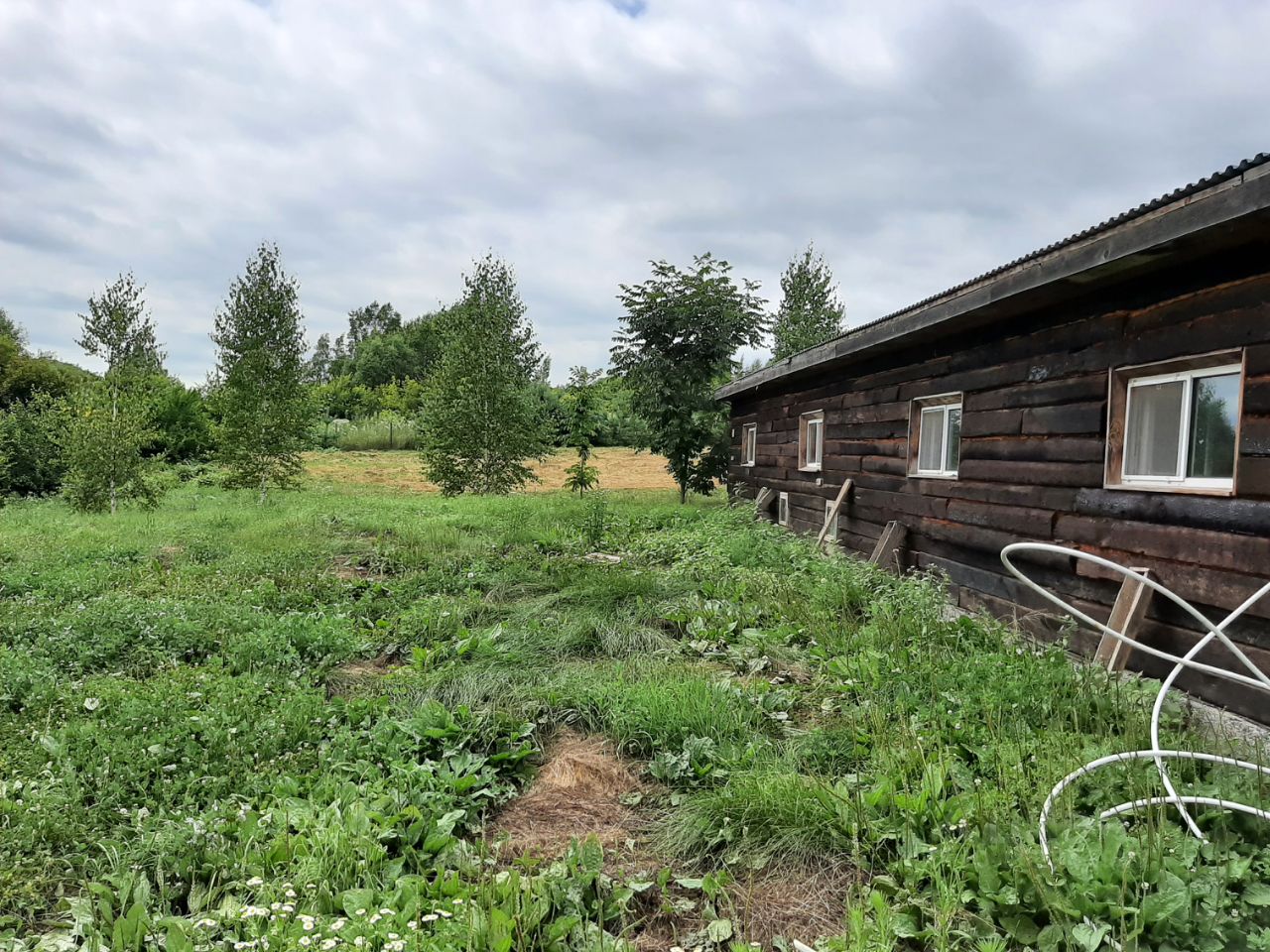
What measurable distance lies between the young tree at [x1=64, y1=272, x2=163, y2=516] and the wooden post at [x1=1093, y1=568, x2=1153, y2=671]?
52.3 feet

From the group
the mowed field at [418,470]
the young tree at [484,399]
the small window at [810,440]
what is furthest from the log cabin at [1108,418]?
the mowed field at [418,470]

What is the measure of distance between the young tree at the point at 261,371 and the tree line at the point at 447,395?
28 mm

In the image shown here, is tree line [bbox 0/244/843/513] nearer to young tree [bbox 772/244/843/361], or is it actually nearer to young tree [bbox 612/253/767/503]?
young tree [bbox 612/253/767/503]

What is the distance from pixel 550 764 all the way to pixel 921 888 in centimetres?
181

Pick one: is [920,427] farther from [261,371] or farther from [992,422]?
[261,371]

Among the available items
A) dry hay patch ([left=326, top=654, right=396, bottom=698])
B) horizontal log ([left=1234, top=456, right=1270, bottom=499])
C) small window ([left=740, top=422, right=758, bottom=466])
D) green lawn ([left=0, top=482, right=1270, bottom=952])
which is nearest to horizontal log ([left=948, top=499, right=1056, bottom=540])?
green lawn ([left=0, top=482, right=1270, bottom=952])

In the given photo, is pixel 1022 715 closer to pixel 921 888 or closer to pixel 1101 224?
pixel 921 888

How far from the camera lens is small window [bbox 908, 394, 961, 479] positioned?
21.3 feet

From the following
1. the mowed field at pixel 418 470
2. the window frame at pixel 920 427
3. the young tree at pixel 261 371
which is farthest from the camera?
the mowed field at pixel 418 470

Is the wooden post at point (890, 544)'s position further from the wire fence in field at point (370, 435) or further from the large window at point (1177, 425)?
the wire fence in field at point (370, 435)

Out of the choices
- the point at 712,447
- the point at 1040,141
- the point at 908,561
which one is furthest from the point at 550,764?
the point at 712,447

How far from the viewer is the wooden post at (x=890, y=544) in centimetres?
705

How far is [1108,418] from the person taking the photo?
438 centimetres

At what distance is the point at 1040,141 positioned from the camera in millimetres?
11109
